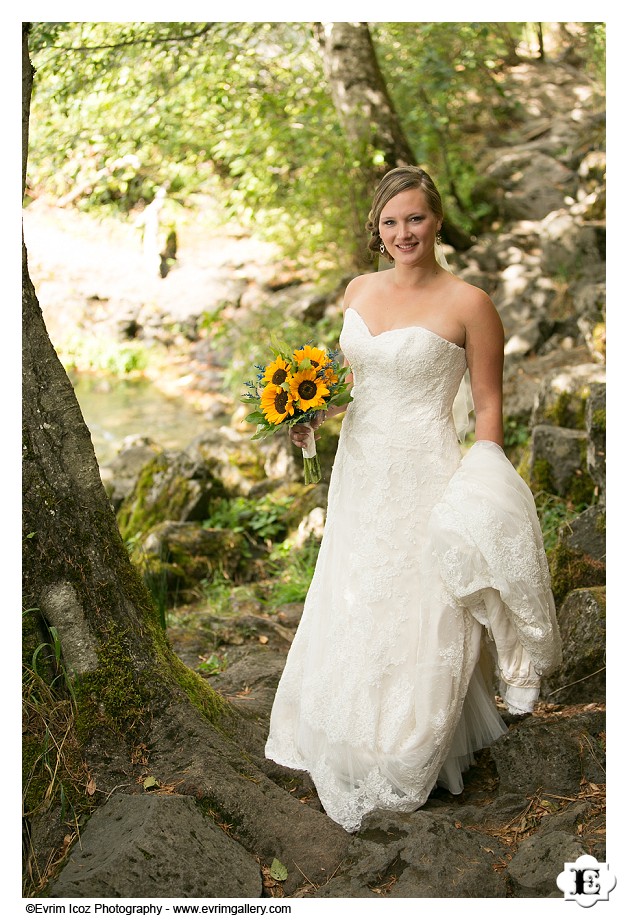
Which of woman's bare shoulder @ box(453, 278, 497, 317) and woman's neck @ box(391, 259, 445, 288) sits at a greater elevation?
woman's neck @ box(391, 259, 445, 288)

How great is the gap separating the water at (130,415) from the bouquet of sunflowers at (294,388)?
23.0 ft

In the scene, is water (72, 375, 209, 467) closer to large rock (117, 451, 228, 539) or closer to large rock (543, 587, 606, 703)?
large rock (117, 451, 228, 539)

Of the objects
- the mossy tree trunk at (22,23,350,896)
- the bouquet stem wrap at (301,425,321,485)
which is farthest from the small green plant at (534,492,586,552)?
the mossy tree trunk at (22,23,350,896)

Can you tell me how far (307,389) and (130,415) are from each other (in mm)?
8784

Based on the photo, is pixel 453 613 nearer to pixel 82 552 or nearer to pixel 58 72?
pixel 82 552

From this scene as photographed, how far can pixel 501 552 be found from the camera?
10.0 feet

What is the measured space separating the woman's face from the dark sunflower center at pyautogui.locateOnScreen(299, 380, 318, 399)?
2.10 feet

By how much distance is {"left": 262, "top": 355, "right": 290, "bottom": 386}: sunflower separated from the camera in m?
3.26

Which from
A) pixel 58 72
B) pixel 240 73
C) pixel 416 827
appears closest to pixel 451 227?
pixel 240 73

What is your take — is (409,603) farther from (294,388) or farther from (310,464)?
(294,388)

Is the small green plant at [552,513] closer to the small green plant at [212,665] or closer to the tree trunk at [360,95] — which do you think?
the small green plant at [212,665]

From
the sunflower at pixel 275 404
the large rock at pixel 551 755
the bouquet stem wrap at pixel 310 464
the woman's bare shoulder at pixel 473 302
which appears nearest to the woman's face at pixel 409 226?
the woman's bare shoulder at pixel 473 302

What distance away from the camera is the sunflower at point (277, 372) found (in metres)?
3.26

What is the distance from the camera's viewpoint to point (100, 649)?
3.01m
